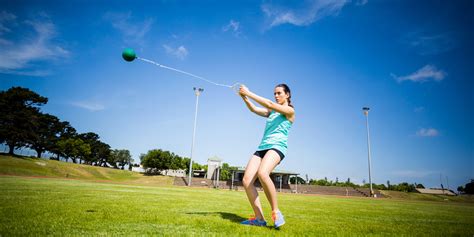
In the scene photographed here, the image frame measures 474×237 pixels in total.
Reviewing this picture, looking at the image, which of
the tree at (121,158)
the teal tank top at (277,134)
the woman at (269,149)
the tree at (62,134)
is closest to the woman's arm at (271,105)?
the woman at (269,149)

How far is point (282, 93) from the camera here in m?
4.53

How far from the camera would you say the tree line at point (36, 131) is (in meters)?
52.1

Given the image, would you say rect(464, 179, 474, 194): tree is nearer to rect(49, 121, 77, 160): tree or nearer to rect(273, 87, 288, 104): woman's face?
rect(273, 87, 288, 104): woman's face

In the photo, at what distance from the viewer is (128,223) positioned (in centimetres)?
365

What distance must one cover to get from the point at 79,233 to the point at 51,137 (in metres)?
89.1

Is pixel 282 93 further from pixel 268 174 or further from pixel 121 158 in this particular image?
pixel 121 158

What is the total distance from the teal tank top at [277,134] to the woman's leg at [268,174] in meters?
0.16

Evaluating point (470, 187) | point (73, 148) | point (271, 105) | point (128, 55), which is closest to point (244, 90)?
point (271, 105)

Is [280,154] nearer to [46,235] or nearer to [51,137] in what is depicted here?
[46,235]

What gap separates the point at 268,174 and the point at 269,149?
44 centimetres

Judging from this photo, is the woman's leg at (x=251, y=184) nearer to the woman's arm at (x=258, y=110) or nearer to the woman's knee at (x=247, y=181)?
the woman's knee at (x=247, y=181)

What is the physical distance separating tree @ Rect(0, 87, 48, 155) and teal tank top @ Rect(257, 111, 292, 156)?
216 feet

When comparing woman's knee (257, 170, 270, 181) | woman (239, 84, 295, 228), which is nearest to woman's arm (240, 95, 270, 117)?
woman (239, 84, 295, 228)

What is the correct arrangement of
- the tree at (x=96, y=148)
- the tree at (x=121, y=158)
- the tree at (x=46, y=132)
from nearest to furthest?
the tree at (x=46, y=132) → the tree at (x=96, y=148) → the tree at (x=121, y=158)
